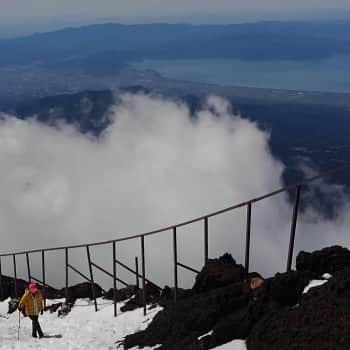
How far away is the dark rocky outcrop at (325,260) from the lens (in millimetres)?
13680

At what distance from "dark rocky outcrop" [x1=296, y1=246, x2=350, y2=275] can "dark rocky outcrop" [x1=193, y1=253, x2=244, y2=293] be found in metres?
2.09

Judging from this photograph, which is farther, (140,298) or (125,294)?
(125,294)

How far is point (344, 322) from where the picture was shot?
33.1 ft

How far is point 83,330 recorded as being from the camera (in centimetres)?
1738

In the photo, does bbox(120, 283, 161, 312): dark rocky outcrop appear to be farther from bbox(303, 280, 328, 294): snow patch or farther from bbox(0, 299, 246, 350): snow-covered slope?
bbox(303, 280, 328, 294): snow patch

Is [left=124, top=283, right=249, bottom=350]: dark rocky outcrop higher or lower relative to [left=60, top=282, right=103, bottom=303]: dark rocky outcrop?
higher

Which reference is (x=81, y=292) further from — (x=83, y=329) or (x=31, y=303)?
(x=31, y=303)

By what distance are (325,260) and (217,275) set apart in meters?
3.40

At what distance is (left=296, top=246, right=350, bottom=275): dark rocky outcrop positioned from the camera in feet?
44.9

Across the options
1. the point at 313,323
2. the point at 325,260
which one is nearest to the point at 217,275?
the point at 325,260

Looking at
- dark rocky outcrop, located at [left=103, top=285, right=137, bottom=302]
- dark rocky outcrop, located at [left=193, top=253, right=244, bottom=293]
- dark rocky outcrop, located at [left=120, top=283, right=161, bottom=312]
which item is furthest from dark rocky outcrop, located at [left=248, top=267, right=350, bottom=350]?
dark rocky outcrop, located at [left=103, top=285, right=137, bottom=302]

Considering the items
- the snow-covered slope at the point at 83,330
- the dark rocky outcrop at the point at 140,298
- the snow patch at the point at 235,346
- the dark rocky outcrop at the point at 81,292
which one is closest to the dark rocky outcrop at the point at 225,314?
the snow patch at the point at 235,346

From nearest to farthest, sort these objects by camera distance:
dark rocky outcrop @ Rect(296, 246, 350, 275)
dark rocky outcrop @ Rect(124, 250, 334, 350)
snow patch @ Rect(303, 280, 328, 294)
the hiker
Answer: dark rocky outcrop @ Rect(124, 250, 334, 350), snow patch @ Rect(303, 280, 328, 294), dark rocky outcrop @ Rect(296, 246, 350, 275), the hiker

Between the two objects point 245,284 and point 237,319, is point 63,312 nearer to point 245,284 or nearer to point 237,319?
point 245,284
